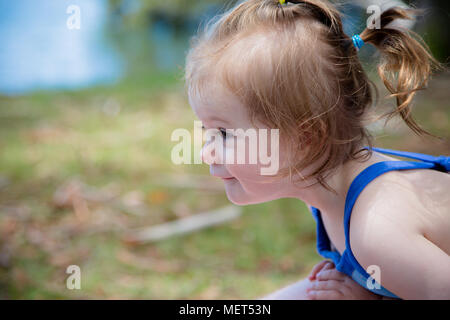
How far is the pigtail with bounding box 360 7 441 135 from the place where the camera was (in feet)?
2.77

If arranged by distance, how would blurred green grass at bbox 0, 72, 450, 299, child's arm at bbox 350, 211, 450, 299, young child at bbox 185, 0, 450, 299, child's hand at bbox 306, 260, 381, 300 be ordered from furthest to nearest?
blurred green grass at bbox 0, 72, 450, 299 → child's hand at bbox 306, 260, 381, 300 → young child at bbox 185, 0, 450, 299 → child's arm at bbox 350, 211, 450, 299

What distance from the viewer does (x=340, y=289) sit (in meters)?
0.94

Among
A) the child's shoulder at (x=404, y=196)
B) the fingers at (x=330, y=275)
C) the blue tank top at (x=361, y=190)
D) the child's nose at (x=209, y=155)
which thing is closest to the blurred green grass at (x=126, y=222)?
the blue tank top at (x=361, y=190)

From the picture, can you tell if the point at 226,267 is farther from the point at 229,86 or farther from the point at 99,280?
the point at 229,86

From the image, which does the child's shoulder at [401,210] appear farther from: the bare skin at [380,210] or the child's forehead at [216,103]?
the child's forehead at [216,103]

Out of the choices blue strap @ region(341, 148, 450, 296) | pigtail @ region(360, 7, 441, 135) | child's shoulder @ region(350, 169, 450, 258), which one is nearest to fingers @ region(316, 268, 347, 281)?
blue strap @ region(341, 148, 450, 296)

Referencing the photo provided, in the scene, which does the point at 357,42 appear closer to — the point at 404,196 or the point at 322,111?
the point at 322,111

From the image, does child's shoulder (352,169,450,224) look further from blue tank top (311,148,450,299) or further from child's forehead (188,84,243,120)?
child's forehead (188,84,243,120)

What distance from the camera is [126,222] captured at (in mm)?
1837

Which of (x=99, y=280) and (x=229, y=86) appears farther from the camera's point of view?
(x=99, y=280)

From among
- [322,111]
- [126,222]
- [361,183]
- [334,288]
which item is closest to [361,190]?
[361,183]

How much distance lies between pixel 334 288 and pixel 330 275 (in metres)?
0.03

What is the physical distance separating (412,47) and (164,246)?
3.74 ft

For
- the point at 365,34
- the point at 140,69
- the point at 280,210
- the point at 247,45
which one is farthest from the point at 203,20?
the point at 140,69
